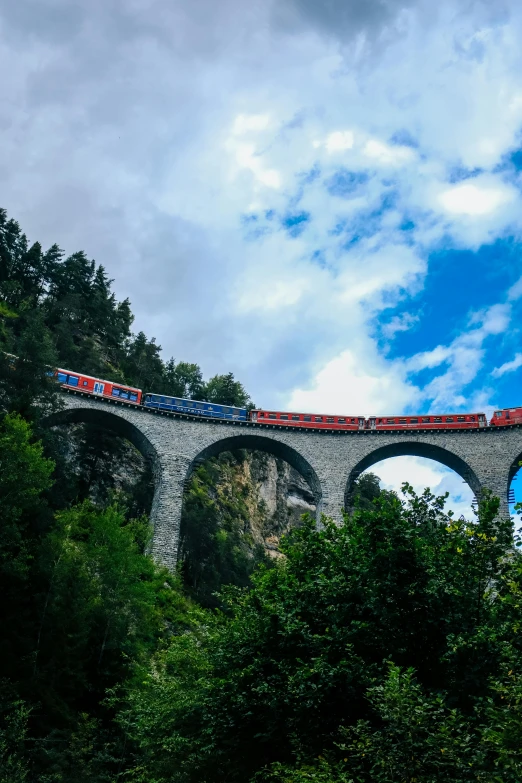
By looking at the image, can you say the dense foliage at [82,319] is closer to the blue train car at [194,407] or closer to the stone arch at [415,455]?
the blue train car at [194,407]

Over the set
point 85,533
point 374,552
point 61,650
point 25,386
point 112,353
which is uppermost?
point 112,353

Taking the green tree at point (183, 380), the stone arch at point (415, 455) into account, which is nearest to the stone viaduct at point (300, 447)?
the stone arch at point (415, 455)

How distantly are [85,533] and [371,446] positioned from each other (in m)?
19.5

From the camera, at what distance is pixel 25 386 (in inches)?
1237

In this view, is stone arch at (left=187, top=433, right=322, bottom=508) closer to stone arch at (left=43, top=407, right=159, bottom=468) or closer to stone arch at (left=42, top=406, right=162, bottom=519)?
stone arch at (left=42, top=406, right=162, bottom=519)

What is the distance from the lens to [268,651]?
1592 centimetres

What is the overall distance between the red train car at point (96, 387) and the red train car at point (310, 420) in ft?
27.8

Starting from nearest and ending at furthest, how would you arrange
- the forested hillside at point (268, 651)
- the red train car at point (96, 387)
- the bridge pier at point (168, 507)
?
1. the forested hillside at point (268, 651)
2. the bridge pier at point (168, 507)
3. the red train car at point (96, 387)

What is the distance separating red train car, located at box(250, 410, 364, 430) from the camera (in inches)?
1740

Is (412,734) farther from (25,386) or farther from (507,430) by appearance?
(507,430)

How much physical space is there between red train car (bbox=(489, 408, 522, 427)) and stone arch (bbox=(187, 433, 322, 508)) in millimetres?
12106

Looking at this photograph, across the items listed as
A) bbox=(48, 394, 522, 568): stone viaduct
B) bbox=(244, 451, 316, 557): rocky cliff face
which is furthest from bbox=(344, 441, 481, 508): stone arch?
bbox=(244, 451, 316, 557): rocky cliff face

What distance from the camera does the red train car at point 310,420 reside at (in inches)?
1740

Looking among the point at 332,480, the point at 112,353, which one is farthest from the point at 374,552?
the point at 112,353
